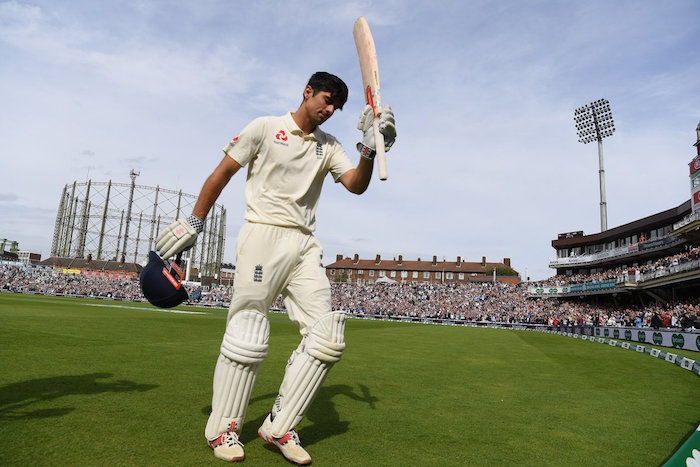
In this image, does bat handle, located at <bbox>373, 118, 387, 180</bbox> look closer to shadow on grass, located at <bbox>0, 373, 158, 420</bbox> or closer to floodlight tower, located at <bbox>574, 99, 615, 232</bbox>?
shadow on grass, located at <bbox>0, 373, 158, 420</bbox>

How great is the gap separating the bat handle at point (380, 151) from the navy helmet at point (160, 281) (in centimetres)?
166

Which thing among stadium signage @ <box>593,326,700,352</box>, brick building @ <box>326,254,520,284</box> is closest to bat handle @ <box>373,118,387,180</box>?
stadium signage @ <box>593,326,700,352</box>

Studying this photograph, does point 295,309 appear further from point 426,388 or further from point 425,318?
point 425,318

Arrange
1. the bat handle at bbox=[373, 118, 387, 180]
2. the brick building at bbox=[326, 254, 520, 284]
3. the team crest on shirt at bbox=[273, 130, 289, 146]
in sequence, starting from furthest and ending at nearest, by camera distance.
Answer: the brick building at bbox=[326, 254, 520, 284]
the team crest on shirt at bbox=[273, 130, 289, 146]
the bat handle at bbox=[373, 118, 387, 180]

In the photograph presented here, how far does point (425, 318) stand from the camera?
41.4 m

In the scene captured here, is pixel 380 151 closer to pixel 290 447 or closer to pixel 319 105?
pixel 319 105

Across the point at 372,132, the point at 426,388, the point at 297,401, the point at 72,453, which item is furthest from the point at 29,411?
the point at 426,388

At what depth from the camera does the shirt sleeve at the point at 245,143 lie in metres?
3.39

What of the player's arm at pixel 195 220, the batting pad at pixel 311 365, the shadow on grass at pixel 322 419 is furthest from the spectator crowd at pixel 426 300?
the player's arm at pixel 195 220

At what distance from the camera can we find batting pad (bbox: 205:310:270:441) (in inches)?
124

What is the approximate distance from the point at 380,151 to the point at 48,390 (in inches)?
160

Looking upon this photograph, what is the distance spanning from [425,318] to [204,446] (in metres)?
39.4

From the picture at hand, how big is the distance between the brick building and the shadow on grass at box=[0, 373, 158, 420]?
3481 inches

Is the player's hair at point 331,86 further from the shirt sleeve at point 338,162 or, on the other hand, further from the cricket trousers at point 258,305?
the cricket trousers at point 258,305
